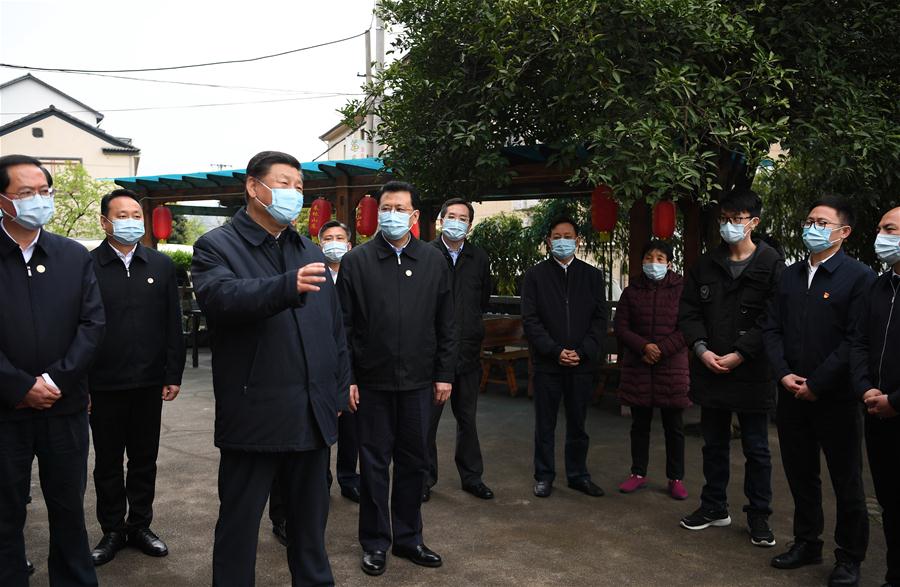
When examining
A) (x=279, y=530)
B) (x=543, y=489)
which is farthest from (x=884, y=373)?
(x=279, y=530)

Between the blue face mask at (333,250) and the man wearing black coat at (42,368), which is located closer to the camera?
the man wearing black coat at (42,368)

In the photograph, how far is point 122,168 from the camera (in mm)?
38281

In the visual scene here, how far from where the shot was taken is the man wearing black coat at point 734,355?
176 inches

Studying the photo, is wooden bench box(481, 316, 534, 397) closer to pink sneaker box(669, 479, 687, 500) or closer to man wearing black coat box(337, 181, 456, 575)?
pink sneaker box(669, 479, 687, 500)

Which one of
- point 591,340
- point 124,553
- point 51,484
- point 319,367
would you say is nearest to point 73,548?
point 51,484

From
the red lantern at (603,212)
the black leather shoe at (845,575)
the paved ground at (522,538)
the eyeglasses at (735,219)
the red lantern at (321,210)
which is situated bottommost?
the paved ground at (522,538)

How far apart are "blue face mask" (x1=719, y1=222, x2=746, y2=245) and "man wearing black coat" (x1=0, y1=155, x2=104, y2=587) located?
341 cm

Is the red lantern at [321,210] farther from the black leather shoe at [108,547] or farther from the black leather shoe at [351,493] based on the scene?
the black leather shoe at [108,547]

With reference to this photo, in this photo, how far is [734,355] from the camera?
176 inches

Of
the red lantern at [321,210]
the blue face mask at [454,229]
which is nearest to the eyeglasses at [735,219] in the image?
the blue face mask at [454,229]

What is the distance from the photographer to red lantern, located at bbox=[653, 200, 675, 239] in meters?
7.47

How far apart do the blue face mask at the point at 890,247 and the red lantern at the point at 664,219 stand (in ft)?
12.6

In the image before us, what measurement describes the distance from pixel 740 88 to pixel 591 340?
2062 millimetres

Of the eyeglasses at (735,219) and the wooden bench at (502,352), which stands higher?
the eyeglasses at (735,219)
